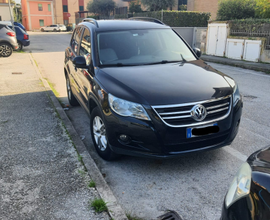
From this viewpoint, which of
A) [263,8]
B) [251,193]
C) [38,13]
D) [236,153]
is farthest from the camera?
[38,13]

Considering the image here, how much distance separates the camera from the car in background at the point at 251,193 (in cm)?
149

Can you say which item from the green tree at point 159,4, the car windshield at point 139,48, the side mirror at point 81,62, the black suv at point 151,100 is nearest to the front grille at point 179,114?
the black suv at point 151,100

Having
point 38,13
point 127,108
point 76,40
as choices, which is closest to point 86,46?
point 76,40

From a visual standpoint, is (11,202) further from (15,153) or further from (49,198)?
(15,153)

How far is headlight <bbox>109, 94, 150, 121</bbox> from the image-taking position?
10.3 feet

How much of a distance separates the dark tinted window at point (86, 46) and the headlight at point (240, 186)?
3.07 meters

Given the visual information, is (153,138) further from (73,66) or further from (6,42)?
(6,42)

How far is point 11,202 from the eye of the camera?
2.92 metres

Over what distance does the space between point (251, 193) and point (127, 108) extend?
1861 mm

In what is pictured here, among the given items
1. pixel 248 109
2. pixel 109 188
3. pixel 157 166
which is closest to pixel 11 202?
pixel 109 188

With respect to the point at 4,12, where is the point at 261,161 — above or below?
below

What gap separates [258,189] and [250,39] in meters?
13.7

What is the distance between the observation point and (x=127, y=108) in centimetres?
323

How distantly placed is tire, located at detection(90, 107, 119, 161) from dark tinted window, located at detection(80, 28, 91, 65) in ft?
3.15
